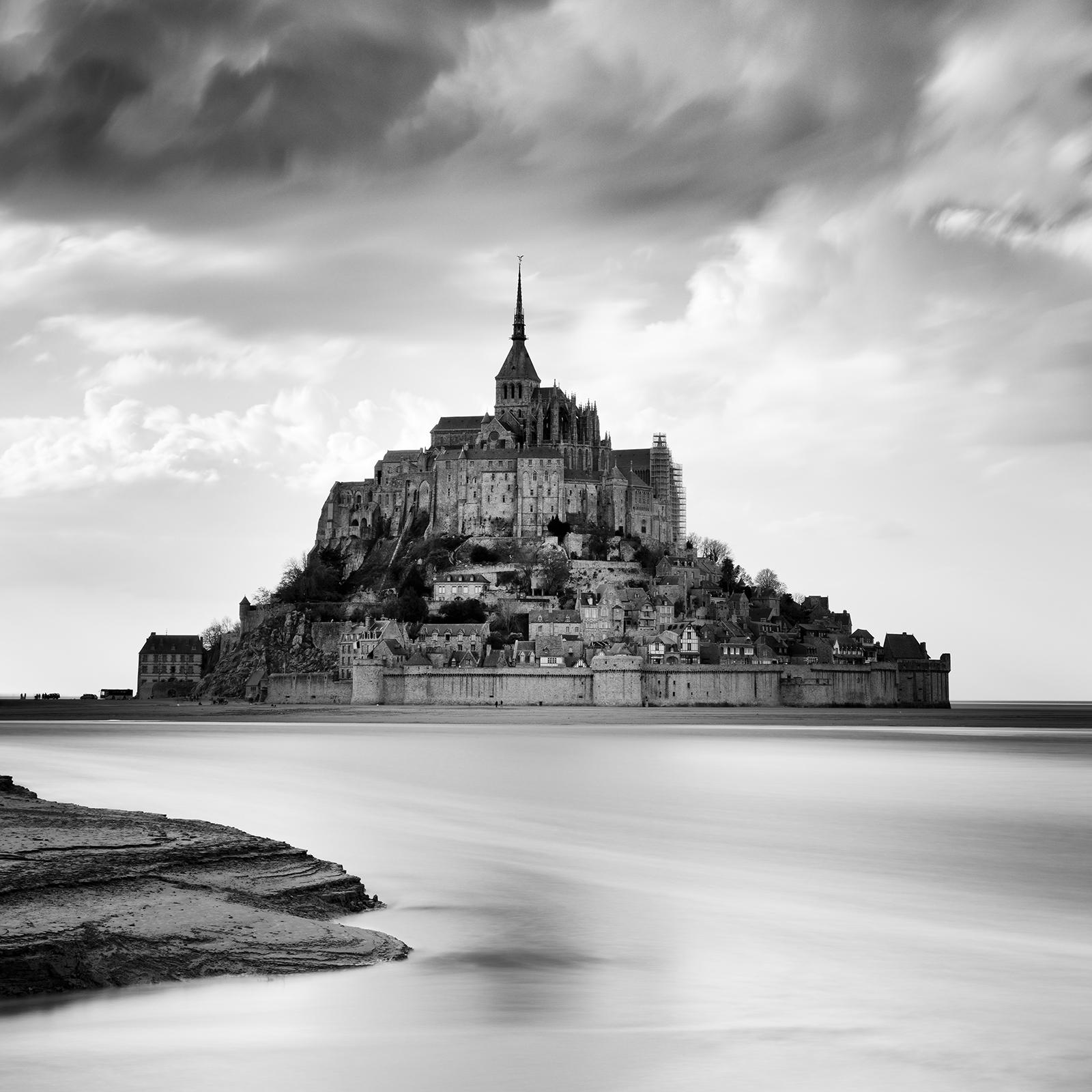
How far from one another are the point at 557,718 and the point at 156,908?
6252 centimetres

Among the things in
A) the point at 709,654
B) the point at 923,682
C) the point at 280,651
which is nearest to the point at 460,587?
the point at 280,651

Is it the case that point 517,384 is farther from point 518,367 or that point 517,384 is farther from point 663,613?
point 663,613

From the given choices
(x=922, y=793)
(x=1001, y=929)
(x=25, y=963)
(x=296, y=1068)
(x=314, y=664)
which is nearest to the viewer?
(x=296, y=1068)

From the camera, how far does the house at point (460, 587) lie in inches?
3561

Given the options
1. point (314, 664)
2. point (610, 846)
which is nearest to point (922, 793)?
point (610, 846)

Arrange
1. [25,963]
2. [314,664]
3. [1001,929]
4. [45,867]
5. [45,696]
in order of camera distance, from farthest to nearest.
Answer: [45,696] < [314,664] < [1001,929] < [45,867] < [25,963]

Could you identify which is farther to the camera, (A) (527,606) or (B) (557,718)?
(A) (527,606)

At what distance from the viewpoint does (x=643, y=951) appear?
14.4 meters

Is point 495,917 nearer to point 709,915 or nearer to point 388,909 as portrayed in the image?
point 388,909

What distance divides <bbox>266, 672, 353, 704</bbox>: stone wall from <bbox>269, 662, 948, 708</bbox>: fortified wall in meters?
0.06

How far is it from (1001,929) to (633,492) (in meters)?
83.2

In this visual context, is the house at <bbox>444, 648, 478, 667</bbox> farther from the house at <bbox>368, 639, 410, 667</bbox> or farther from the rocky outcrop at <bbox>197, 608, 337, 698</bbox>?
the rocky outcrop at <bbox>197, 608, 337, 698</bbox>

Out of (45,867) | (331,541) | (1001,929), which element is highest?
(331,541)

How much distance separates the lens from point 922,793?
106 feet
